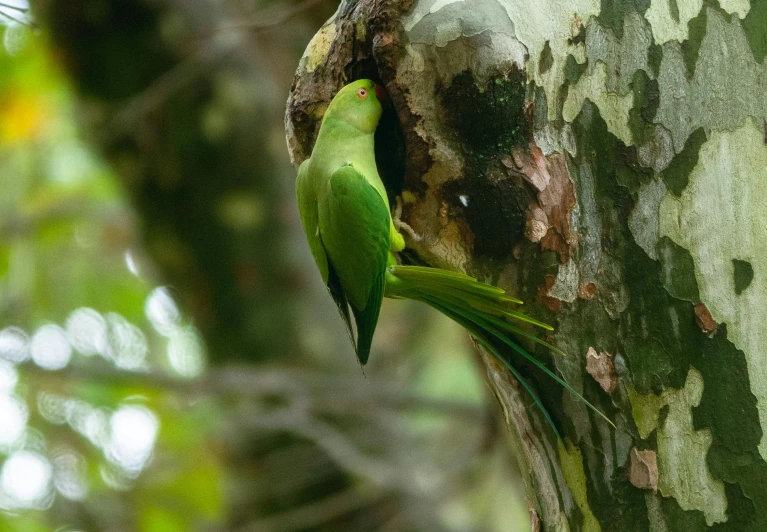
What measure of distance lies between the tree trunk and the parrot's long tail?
0.03m

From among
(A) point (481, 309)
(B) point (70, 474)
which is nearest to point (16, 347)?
(B) point (70, 474)

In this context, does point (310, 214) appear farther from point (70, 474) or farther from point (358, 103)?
point (70, 474)

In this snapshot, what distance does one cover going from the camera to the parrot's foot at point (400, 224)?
1.82 metres

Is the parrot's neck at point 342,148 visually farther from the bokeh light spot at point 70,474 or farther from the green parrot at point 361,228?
the bokeh light spot at point 70,474

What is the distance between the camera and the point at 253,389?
162 inches

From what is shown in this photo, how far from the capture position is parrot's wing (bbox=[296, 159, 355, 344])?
83.4 inches

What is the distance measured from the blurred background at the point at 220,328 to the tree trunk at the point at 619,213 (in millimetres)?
2057

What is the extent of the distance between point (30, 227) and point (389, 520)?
328cm

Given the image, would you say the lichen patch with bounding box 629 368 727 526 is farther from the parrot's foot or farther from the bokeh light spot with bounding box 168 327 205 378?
the bokeh light spot with bounding box 168 327 205 378

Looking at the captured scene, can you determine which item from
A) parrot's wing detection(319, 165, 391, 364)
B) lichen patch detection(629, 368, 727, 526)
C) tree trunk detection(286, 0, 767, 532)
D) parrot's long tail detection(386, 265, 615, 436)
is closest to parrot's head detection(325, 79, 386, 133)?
parrot's wing detection(319, 165, 391, 364)

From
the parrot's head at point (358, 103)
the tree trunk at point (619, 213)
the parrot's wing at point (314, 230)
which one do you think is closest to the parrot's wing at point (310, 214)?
the parrot's wing at point (314, 230)

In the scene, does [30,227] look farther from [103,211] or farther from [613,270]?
[613,270]

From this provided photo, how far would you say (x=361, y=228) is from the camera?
195 centimetres

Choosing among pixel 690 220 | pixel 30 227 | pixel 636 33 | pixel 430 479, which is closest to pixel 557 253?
pixel 690 220
